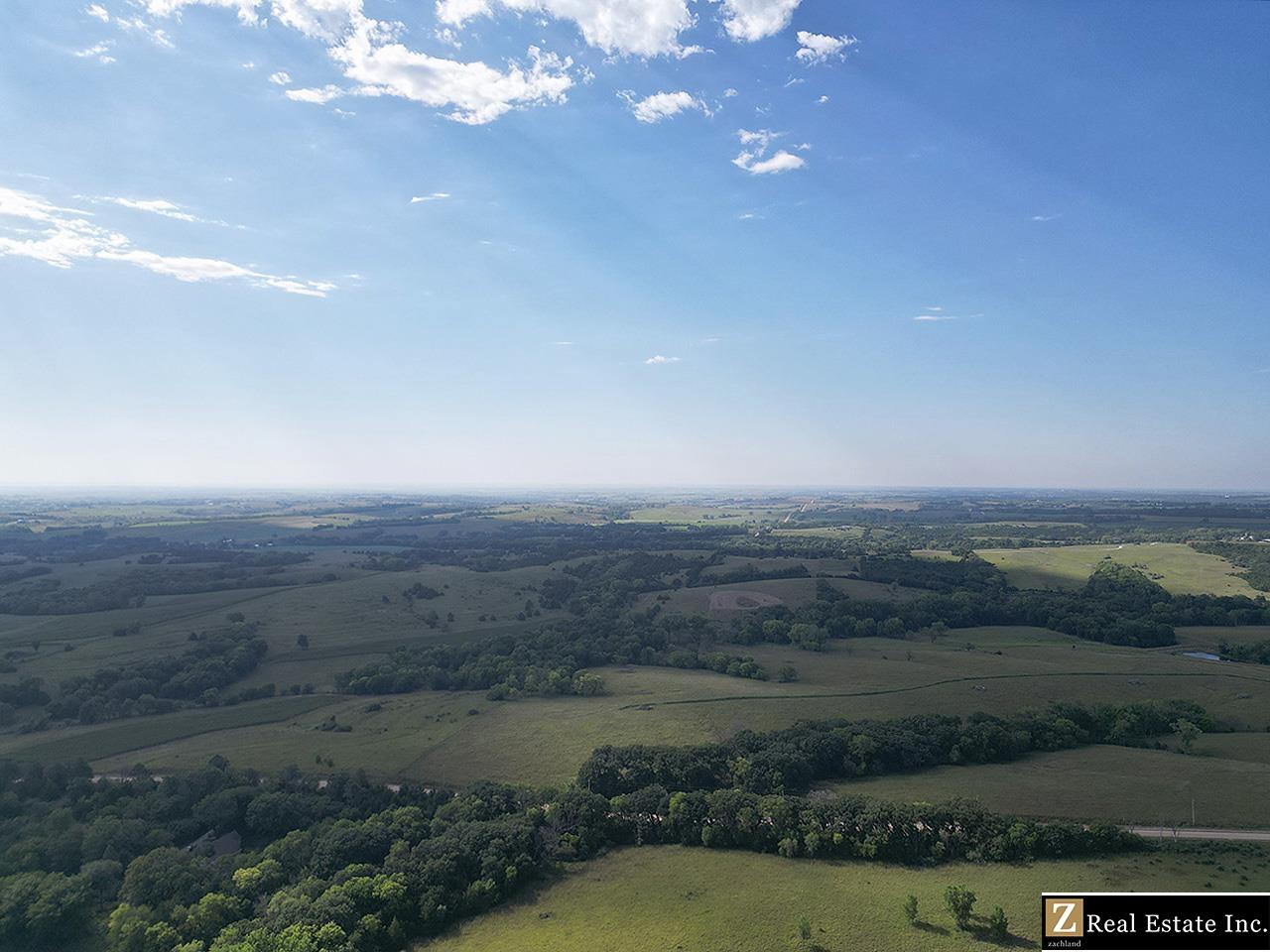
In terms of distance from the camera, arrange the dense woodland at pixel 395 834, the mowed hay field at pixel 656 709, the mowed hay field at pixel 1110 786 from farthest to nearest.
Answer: the mowed hay field at pixel 656 709 < the mowed hay field at pixel 1110 786 < the dense woodland at pixel 395 834

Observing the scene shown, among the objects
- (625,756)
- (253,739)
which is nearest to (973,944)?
(625,756)

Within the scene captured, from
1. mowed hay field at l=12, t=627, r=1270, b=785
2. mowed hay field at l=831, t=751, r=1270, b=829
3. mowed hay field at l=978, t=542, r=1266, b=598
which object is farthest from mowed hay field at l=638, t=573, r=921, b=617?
mowed hay field at l=831, t=751, r=1270, b=829

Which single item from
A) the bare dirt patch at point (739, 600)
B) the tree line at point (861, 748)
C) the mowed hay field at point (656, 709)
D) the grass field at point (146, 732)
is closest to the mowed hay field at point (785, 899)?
the tree line at point (861, 748)

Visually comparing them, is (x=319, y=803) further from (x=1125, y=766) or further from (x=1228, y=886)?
(x=1125, y=766)

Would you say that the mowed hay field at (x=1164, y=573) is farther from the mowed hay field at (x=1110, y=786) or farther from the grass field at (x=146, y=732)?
the grass field at (x=146, y=732)

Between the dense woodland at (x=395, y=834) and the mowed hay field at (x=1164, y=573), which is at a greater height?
the mowed hay field at (x=1164, y=573)

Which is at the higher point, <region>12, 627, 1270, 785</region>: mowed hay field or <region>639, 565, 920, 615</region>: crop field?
<region>639, 565, 920, 615</region>: crop field

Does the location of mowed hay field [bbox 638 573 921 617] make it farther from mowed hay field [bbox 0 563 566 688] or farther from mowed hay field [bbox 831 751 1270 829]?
A: mowed hay field [bbox 831 751 1270 829]
